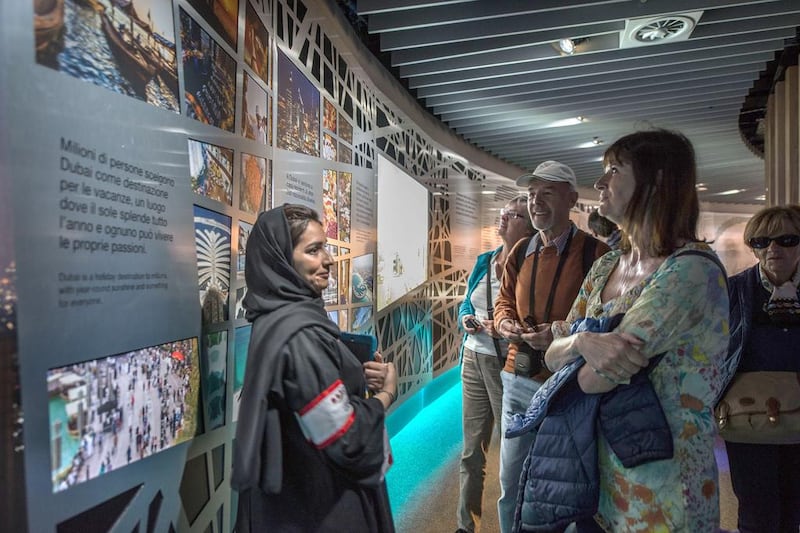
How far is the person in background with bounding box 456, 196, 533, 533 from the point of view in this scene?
2762mm

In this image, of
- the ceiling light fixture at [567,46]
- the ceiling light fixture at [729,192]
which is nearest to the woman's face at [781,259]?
the ceiling light fixture at [567,46]

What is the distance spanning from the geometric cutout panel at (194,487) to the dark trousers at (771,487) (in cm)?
203

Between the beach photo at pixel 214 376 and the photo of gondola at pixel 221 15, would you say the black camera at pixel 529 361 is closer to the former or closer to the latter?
the beach photo at pixel 214 376

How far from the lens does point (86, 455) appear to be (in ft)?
4.21

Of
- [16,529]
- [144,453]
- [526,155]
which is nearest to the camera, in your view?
[16,529]

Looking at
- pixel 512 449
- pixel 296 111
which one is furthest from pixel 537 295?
pixel 296 111

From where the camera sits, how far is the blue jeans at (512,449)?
7.43 ft

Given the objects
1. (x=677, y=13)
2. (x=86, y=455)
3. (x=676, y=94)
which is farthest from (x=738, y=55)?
(x=86, y=455)

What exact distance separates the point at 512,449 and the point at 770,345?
108 centimetres

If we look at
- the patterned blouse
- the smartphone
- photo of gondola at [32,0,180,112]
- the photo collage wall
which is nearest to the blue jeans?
the smartphone

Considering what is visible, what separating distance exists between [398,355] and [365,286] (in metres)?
1.21

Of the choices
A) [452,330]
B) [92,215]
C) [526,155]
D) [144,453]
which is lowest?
[452,330]

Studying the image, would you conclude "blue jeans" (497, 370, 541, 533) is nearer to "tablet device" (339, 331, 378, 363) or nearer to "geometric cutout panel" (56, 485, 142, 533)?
"tablet device" (339, 331, 378, 363)

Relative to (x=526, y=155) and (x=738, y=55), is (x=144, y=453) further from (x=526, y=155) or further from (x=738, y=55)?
(x=526, y=155)
